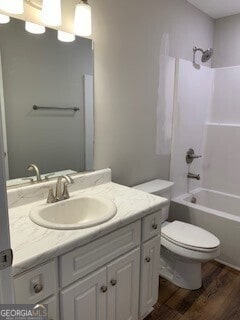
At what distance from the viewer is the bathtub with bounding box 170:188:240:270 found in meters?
2.16

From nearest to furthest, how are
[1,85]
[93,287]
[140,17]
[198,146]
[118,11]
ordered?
[93,287] → [1,85] → [118,11] → [140,17] → [198,146]

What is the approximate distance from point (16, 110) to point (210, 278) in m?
1.98

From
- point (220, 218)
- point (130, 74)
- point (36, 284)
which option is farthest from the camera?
point (220, 218)

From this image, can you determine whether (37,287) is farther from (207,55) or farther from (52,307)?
(207,55)

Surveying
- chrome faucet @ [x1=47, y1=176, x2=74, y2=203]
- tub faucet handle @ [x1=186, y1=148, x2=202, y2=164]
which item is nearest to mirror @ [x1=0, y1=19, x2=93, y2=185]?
chrome faucet @ [x1=47, y1=176, x2=74, y2=203]

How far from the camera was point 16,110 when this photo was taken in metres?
1.37

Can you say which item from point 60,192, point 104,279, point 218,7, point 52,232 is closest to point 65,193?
point 60,192

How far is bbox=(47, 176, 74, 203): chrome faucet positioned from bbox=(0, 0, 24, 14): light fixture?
900 mm

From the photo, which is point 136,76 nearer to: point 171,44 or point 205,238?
point 171,44

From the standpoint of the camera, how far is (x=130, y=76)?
1914 millimetres

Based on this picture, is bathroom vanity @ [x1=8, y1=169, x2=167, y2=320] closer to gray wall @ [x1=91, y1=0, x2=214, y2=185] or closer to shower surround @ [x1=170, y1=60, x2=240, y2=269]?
gray wall @ [x1=91, y1=0, x2=214, y2=185]

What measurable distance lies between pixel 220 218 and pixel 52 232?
5.45ft

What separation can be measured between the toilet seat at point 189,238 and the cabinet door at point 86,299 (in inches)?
30.4

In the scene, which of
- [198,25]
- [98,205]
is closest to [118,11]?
[198,25]
